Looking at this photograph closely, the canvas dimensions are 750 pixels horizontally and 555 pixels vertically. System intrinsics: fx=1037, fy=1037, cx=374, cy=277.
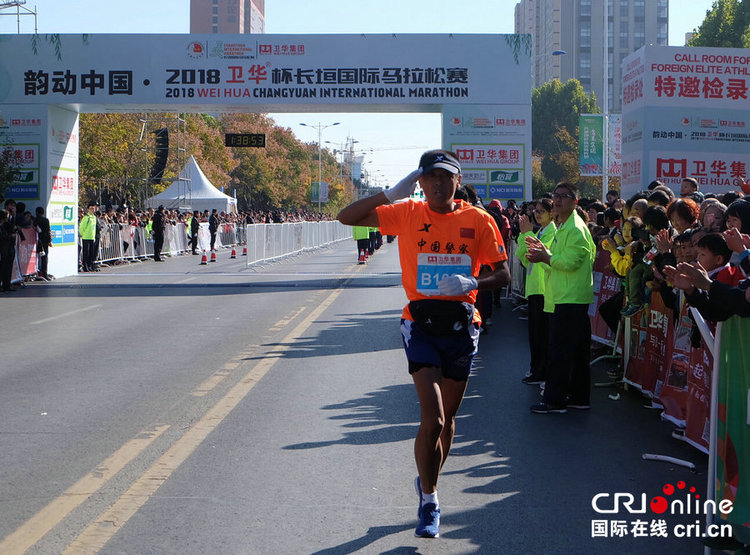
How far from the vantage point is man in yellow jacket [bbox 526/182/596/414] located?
8.15 m

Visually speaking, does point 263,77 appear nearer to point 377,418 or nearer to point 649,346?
point 649,346

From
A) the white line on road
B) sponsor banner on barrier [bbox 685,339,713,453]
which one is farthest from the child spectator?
the white line on road

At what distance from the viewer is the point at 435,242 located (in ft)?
17.0

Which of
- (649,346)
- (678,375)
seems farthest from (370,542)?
(649,346)

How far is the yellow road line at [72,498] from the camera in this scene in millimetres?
4887

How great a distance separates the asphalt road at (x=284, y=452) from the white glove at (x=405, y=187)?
166 centimetres

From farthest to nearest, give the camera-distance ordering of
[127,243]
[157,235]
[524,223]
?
[157,235] → [127,243] → [524,223]

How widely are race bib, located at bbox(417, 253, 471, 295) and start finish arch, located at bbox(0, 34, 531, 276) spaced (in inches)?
779

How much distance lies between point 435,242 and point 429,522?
138 cm

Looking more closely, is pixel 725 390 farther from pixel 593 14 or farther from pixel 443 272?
pixel 593 14

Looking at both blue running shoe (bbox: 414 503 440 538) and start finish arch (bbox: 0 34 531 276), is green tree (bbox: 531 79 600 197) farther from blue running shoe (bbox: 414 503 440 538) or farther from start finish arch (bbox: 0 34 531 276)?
blue running shoe (bbox: 414 503 440 538)

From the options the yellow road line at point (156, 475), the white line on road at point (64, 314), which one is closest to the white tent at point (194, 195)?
Answer: the white line on road at point (64, 314)

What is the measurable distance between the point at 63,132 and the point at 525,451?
21898 mm

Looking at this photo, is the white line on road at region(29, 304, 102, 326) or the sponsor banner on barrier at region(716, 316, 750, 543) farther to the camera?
the white line on road at region(29, 304, 102, 326)
